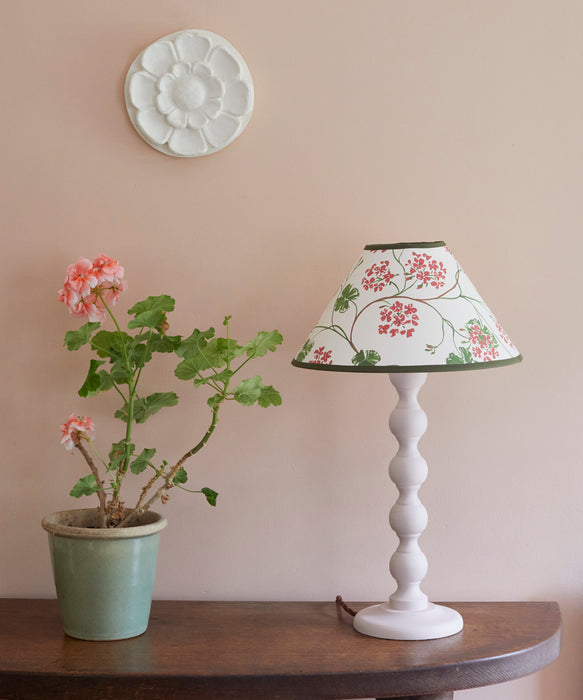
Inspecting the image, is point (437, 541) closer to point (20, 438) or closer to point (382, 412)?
point (382, 412)

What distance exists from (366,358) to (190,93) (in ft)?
2.08

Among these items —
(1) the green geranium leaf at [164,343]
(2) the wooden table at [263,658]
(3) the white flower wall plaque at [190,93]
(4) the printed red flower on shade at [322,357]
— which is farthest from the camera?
(3) the white flower wall plaque at [190,93]

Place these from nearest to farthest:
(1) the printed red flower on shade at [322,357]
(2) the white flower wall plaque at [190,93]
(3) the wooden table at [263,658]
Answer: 1. (3) the wooden table at [263,658]
2. (1) the printed red flower on shade at [322,357]
3. (2) the white flower wall plaque at [190,93]

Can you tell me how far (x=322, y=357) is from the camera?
1.25m

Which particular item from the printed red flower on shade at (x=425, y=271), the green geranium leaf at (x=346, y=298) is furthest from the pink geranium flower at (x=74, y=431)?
the printed red flower on shade at (x=425, y=271)

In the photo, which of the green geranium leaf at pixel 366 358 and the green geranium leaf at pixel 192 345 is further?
the green geranium leaf at pixel 192 345

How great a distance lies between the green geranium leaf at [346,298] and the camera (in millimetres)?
1283

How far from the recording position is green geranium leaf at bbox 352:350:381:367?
1205mm

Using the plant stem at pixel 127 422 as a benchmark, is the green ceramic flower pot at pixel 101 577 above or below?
below

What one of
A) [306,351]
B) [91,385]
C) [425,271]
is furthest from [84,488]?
[425,271]

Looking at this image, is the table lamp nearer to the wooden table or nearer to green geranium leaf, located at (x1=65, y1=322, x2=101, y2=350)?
the wooden table

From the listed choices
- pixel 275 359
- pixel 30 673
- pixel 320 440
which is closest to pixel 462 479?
pixel 320 440

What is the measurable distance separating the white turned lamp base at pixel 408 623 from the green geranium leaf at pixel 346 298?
50 centimetres

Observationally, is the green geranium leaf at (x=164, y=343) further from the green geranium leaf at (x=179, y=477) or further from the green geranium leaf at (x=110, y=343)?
the green geranium leaf at (x=179, y=477)
